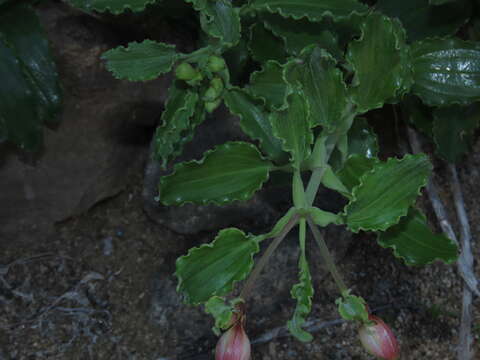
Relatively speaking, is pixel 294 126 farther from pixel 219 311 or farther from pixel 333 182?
pixel 219 311

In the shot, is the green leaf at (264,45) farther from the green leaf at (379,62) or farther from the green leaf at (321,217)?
the green leaf at (321,217)

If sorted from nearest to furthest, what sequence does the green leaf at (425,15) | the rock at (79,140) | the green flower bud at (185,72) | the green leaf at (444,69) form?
1. the green flower bud at (185,72)
2. the green leaf at (444,69)
3. the green leaf at (425,15)
4. the rock at (79,140)

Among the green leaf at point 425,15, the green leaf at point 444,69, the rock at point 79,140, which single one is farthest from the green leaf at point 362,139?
the rock at point 79,140

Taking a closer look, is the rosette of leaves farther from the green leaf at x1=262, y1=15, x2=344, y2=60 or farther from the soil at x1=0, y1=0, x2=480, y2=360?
the soil at x1=0, y1=0, x2=480, y2=360

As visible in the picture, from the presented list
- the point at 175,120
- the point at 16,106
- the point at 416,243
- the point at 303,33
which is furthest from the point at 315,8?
the point at 16,106

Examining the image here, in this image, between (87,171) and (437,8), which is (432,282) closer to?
(437,8)

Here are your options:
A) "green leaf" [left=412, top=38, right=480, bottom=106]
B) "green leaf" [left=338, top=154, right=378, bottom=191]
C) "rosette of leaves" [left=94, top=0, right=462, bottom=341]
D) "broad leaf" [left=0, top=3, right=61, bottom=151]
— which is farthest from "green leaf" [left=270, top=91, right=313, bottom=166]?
"broad leaf" [left=0, top=3, right=61, bottom=151]

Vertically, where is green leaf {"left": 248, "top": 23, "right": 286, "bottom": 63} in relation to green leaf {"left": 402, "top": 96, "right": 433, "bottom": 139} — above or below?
above
